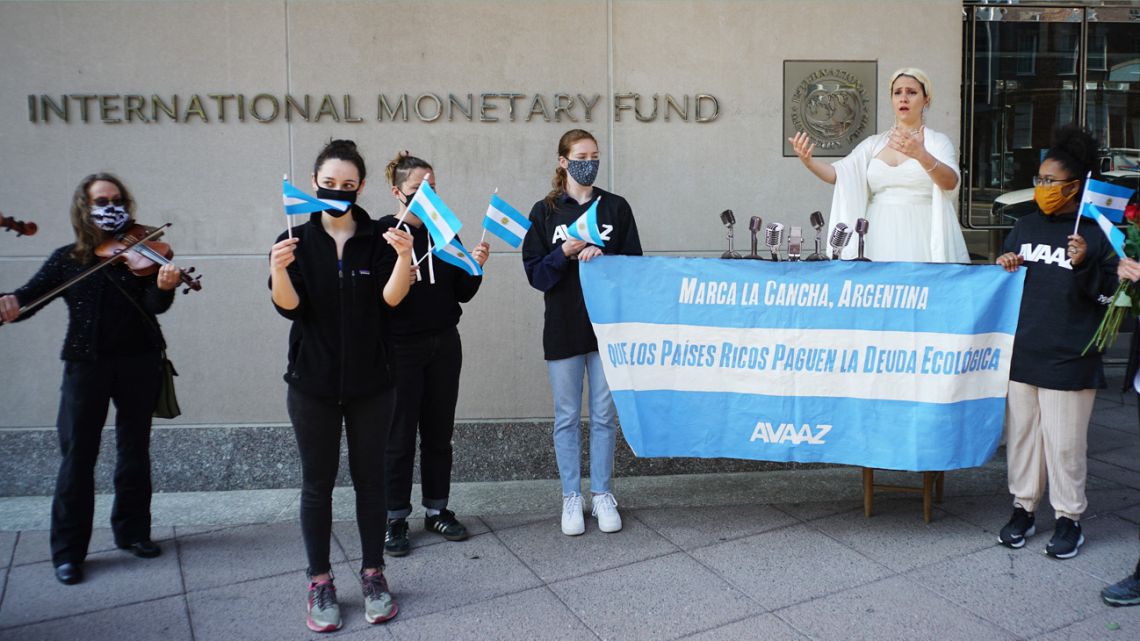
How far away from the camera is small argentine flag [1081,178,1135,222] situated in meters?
4.41

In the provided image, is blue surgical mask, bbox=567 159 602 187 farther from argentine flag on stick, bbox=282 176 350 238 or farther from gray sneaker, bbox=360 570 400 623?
gray sneaker, bbox=360 570 400 623

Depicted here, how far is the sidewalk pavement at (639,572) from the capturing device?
4031 millimetres

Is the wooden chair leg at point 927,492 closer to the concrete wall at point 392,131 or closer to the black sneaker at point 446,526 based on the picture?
the concrete wall at point 392,131

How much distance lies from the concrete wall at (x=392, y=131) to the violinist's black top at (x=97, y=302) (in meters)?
1.50

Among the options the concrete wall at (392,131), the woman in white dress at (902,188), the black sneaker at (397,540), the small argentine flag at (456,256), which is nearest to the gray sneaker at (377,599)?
the black sneaker at (397,540)

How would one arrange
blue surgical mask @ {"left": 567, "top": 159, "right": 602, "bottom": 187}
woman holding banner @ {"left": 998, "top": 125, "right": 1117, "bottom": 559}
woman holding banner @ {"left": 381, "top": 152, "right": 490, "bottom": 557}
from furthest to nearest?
blue surgical mask @ {"left": 567, "top": 159, "right": 602, "bottom": 187}
woman holding banner @ {"left": 381, "top": 152, "right": 490, "bottom": 557}
woman holding banner @ {"left": 998, "top": 125, "right": 1117, "bottom": 559}

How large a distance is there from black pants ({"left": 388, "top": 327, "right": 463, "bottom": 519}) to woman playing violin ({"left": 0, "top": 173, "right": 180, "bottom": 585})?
1193 millimetres

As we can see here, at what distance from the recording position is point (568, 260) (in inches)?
198

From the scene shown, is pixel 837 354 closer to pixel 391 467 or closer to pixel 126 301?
pixel 391 467

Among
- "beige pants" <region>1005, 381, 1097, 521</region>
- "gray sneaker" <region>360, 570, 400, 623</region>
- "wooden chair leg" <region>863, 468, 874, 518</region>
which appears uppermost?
"beige pants" <region>1005, 381, 1097, 521</region>

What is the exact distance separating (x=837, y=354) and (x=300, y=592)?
2.87 metres

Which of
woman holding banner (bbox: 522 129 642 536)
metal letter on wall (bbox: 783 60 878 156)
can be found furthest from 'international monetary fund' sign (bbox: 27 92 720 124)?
woman holding banner (bbox: 522 129 642 536)

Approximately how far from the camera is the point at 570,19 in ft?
20.4

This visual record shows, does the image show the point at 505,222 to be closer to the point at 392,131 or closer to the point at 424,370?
the point at 424,370
